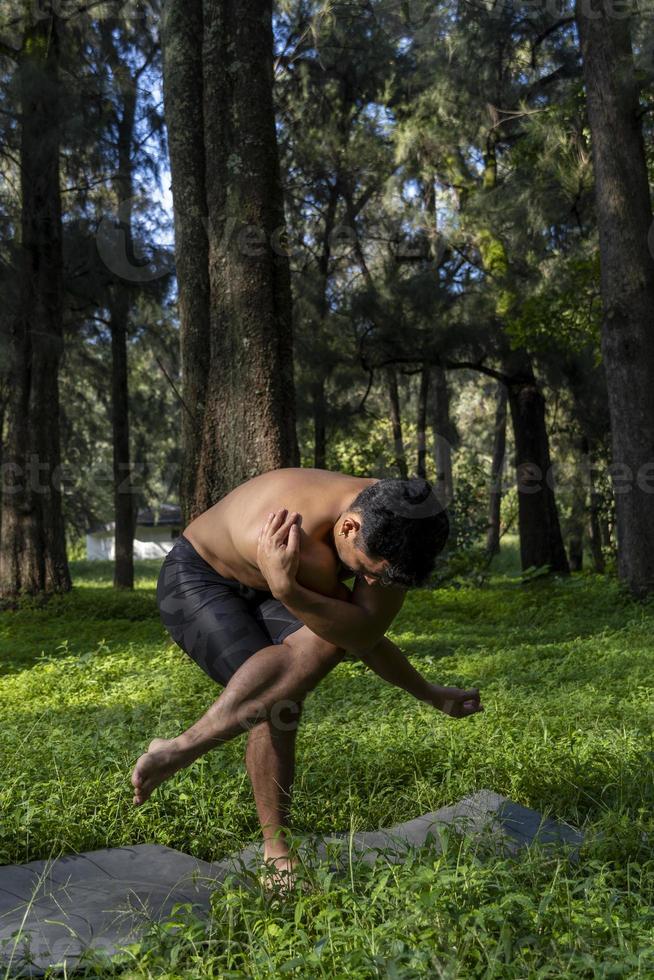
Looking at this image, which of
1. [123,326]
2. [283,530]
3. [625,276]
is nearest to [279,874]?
[283,530]

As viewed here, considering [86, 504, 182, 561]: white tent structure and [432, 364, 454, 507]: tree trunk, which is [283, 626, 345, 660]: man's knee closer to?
[432, 364, 454, 507]: tree trunk

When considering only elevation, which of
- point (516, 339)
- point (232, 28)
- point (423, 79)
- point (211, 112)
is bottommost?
point (516, 339)

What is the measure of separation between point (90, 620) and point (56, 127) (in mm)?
6097

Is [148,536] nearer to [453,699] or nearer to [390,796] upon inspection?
[390,796]

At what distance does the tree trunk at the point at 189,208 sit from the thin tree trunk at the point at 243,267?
0.22m

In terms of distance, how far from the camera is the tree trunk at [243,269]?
21.4ft

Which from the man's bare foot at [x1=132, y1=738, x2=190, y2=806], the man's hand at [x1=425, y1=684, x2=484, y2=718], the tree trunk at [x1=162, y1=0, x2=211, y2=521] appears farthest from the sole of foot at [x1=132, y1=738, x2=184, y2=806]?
the tree trunk at [x1=162, y1=0, x2=211, y2=521]

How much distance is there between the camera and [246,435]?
21.4 feet

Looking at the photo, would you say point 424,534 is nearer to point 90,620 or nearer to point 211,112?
point 211,112

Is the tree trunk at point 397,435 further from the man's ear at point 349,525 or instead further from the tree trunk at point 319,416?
the man's ear at point 349,525

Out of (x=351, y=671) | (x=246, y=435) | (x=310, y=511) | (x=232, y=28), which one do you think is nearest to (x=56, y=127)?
(x=232, y=28)

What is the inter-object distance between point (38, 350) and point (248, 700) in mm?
10049

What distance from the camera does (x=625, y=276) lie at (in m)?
9.74

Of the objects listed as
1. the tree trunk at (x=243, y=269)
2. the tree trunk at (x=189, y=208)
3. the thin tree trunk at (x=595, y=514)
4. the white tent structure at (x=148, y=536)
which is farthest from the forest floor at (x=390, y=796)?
the white tent structure at (x=148, y=536)
